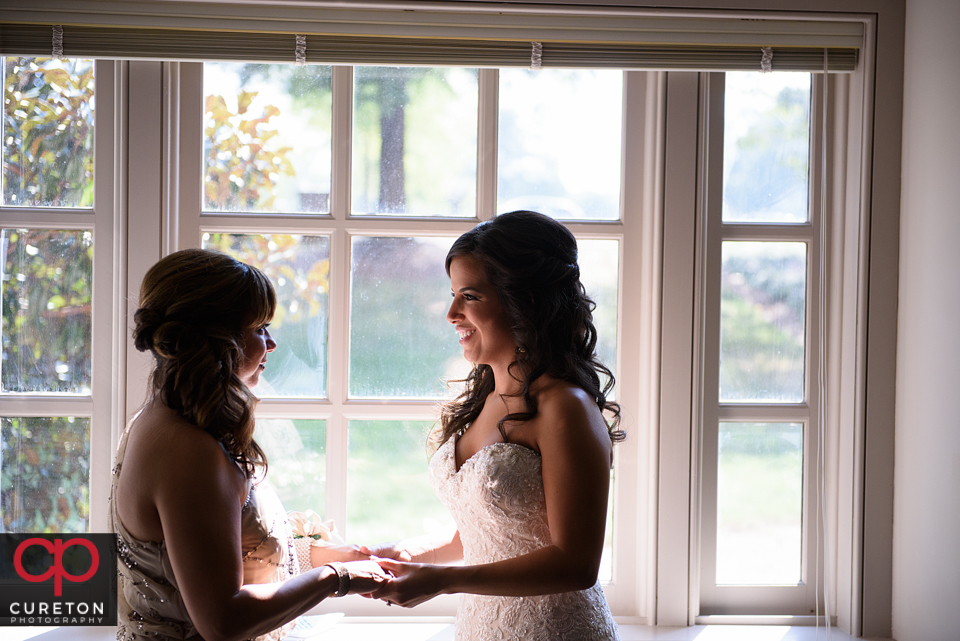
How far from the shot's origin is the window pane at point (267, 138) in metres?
2.05

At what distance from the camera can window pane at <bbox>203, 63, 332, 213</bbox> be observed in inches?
80.6

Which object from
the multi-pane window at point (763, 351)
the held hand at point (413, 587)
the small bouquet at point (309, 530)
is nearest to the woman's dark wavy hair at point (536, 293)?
the held hand at point (413, 587)

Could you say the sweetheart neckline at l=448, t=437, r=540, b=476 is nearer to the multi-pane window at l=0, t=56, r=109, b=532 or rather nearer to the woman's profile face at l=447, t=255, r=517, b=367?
the woman's profile face at l=447, t=255, r=517, b=367

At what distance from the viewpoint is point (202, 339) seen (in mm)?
1223

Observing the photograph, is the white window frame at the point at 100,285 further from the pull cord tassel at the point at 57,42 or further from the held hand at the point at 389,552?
the held hand at the point at 389,552

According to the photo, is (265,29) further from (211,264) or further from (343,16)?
(211,264)

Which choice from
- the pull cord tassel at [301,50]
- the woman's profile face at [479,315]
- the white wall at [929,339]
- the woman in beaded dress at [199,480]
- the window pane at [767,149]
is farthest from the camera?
the window pane at [767,149]

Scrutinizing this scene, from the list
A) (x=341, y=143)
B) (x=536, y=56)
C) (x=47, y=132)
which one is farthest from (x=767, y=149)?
(x=47, y=132)

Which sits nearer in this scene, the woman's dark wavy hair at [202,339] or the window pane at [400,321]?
the woman's dark wavy hair at [202,339]

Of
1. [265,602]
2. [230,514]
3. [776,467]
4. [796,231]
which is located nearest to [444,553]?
[265,602]

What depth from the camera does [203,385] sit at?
1.20m

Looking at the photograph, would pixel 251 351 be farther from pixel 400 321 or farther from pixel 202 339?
pixel 400 321

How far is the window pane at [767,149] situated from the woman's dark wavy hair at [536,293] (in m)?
0.88

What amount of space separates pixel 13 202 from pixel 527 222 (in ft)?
5.25
